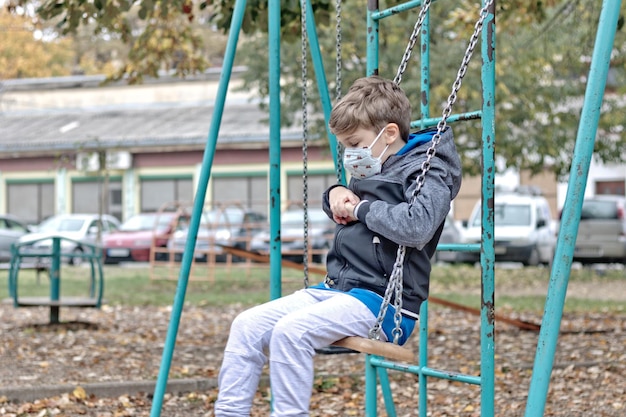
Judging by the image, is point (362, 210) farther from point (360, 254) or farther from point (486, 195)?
point (486, 195)

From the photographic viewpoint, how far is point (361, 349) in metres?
3.14

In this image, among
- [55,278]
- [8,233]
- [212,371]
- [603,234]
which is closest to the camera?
[212,371]

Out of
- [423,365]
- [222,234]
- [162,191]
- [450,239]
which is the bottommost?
[450,239]

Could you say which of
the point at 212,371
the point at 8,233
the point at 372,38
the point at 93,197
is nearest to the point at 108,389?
the point at 212,371

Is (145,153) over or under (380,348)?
over

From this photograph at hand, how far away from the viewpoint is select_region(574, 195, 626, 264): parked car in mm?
19906

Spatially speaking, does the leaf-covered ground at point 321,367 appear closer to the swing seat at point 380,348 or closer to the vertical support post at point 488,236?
the vertical support post at point 488,236

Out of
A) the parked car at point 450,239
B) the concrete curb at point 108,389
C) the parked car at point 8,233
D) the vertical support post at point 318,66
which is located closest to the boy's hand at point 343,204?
the vertical support post at point 318,66

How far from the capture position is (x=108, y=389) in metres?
5.88

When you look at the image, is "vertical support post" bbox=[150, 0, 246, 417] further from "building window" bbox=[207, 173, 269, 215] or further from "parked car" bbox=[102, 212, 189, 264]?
"building window" bbox=[207, 173, 269, 215]

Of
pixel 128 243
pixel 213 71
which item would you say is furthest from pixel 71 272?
pixel 213 71

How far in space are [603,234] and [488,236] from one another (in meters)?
17.2

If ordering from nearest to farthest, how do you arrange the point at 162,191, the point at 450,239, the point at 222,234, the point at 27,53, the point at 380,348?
the point at 380,348 → the point at 222,234 → the point at 450,239 → the point at 162,191 → the point at 27,53

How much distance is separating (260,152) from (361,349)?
28806mm
